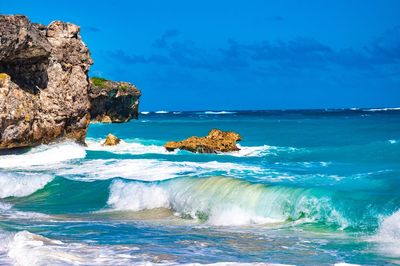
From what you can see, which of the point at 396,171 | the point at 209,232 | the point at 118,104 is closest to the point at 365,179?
the point at 396,171

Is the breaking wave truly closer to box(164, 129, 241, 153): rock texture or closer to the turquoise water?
the turquoise water

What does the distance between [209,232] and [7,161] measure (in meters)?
17.1

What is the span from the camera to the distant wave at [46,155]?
84.5ft

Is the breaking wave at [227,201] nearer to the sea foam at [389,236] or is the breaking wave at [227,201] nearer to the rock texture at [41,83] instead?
the sea foam at [389,236]

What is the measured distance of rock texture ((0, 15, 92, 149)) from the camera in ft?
87.0

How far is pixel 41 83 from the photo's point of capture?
2945 centimetres

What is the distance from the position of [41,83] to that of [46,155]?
4231mm

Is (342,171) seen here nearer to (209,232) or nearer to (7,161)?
(209,232)

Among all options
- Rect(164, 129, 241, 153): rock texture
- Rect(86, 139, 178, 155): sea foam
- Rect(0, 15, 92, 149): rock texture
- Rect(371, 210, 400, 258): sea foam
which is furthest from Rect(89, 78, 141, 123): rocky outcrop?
Rect(371, 210, 400, 258): sea foam

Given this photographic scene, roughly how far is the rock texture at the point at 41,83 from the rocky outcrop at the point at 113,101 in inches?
1559

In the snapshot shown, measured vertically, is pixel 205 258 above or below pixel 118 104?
below

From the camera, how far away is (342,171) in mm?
21703

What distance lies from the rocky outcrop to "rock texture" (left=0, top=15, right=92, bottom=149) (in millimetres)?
39591

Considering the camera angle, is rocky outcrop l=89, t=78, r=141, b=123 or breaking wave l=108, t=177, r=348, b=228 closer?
breaking wave l=108, t=177, r=348, b=228
